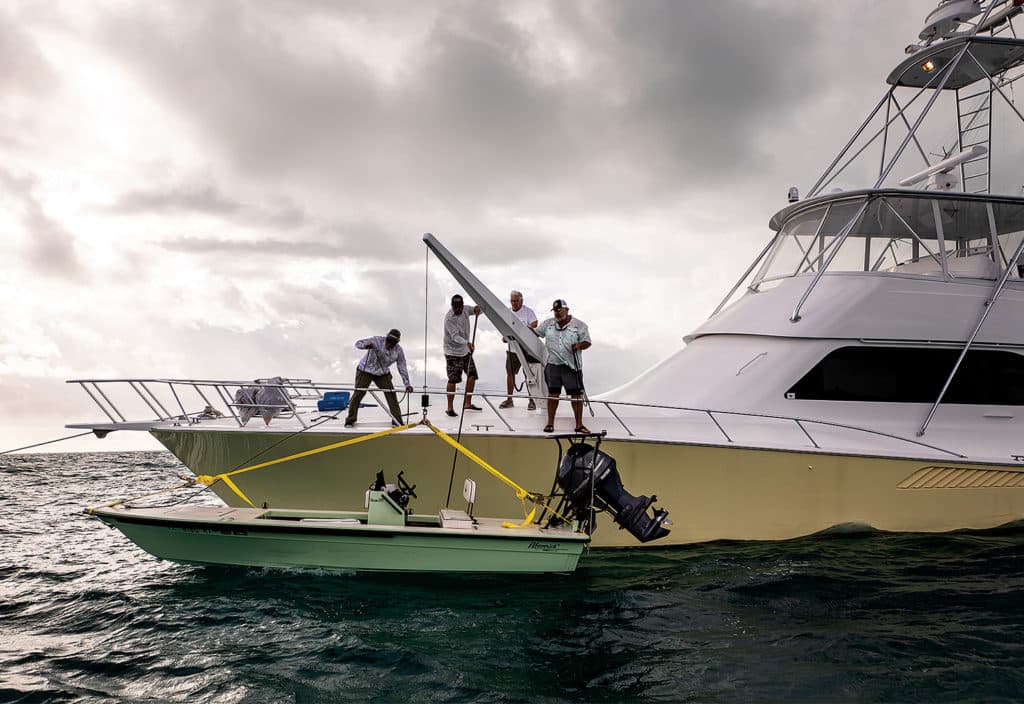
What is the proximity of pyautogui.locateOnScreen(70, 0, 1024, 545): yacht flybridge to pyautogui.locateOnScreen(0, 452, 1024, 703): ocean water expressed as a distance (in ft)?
1.91

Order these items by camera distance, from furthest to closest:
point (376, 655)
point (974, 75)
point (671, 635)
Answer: point (974, 75), point (671, 635), point (376, 655)

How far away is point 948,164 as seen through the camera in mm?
9508

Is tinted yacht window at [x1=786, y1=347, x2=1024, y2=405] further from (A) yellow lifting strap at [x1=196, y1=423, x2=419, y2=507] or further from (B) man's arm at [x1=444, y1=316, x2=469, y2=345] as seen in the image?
(A) yellow lifting strap at [x1=196, y1=423, x2=419, y2=507]

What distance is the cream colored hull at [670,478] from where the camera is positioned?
284 inches

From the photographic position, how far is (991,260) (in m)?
9.28

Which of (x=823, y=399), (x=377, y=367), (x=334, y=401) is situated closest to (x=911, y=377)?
(x=823, y=399)

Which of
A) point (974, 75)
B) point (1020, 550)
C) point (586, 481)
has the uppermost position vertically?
point (974, 75)

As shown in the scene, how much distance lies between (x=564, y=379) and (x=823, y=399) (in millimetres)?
3323

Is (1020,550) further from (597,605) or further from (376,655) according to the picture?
(376,655)

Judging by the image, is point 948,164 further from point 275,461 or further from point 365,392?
point 275,461

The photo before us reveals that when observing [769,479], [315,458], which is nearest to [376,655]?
[315,458]

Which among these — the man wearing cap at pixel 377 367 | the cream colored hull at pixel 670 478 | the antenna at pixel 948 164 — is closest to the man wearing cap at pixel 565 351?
the cream colored hull at pixel 670 478

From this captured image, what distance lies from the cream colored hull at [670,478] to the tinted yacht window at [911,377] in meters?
1.06

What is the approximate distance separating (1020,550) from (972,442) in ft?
4.30
